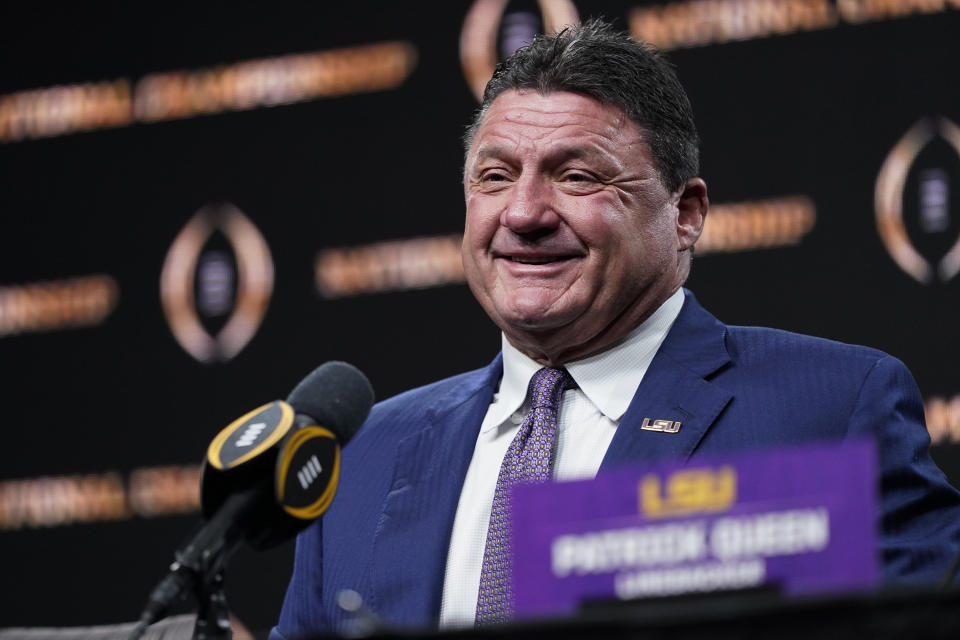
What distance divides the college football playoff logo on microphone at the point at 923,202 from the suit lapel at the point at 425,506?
1.01 meters

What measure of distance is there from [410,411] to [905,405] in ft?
2.73

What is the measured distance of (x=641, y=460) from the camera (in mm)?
1992

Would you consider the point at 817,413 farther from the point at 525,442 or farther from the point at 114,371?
the point at 114,371

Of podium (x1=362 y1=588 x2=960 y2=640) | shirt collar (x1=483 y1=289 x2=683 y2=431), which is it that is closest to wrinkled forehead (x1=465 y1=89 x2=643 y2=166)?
shirt collar (x1=483 y1=289 x2=683 y2=431)

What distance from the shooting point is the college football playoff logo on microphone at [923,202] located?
2.84 meters

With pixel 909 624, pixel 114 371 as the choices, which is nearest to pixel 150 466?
pixel 114 371

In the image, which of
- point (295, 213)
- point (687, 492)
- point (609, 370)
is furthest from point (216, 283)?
point (687, 492)

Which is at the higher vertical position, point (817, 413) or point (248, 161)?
point (248, 161)

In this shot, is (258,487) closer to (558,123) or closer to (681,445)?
(681,445)

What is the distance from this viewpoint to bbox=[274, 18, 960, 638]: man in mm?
2039

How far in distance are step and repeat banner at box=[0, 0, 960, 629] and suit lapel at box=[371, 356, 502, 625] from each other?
3.10ft

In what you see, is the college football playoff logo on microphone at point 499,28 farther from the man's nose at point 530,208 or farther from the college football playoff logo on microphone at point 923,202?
the man's nose at point 530,208

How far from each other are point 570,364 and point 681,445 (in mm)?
275

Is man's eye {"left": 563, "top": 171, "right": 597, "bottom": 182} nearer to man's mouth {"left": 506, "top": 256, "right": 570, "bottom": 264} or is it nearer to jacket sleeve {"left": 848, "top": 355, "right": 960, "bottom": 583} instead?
man's mouth {"left": 506, "top": 256, "right": 570, "bottom": 264}
